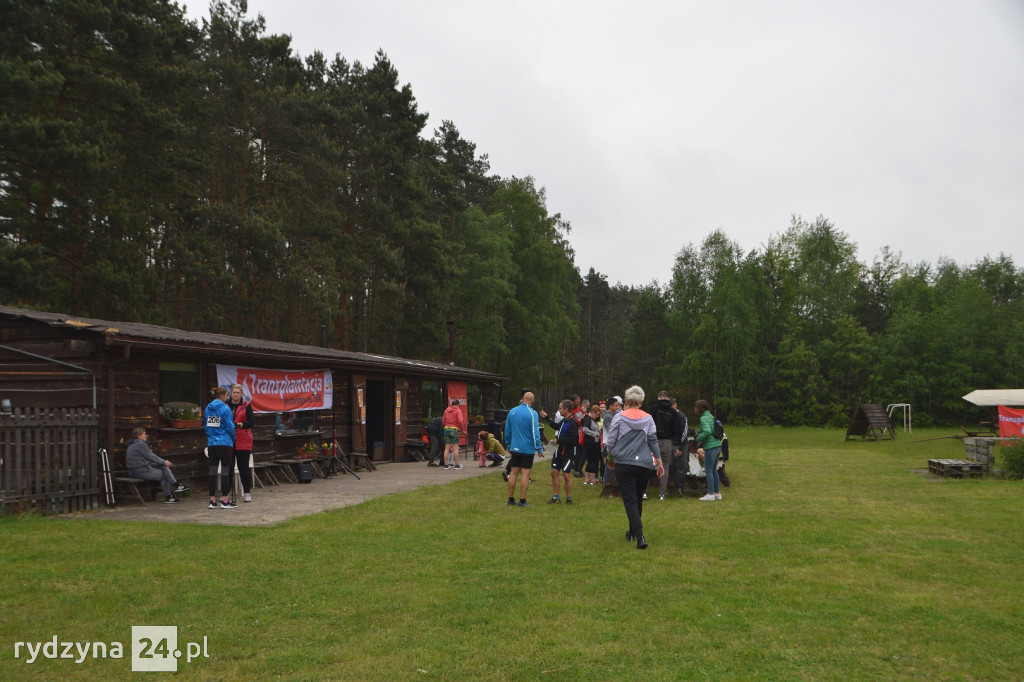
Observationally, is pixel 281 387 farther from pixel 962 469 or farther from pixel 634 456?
pixel 962 469

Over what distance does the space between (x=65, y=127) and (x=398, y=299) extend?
636 inches

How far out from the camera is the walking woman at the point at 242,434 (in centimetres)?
1072

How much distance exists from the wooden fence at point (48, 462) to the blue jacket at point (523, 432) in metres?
6.15

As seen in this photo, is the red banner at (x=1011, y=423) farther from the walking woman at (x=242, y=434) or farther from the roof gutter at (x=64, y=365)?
the roof gutter at (x=64, y=365)

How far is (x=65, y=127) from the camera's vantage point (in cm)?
1753

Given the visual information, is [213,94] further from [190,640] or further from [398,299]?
[190,640]

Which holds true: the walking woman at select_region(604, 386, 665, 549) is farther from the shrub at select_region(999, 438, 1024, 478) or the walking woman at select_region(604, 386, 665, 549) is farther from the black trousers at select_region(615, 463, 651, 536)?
the shrub at select_region(999, 438, 1024, 478)

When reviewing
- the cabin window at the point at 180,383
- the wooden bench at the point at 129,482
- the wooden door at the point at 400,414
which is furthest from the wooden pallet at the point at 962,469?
the wooden bench at the point at 129,482

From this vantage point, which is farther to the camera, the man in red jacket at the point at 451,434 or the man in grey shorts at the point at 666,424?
the man in red jacket at the point at 451,434

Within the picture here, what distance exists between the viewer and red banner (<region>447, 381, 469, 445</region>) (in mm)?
23188

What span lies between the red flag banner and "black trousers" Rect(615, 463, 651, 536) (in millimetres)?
8433

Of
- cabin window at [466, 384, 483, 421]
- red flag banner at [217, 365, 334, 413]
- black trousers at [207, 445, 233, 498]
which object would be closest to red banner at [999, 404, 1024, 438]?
cabin window at [466, 384, 483, 421]

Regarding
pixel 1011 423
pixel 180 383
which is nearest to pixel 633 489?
pixel 180 383

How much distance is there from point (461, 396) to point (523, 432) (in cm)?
1369
